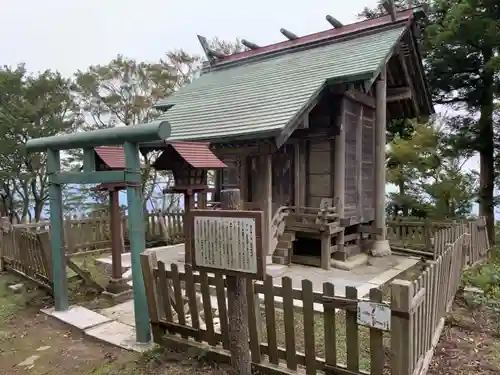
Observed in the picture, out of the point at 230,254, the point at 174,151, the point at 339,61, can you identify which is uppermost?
the point at 339,61

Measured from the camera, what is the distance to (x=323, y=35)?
37.5 feet

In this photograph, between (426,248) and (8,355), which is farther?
(426,248)

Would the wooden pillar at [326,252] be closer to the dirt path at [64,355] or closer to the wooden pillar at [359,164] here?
the wooden pillar at [359,164]

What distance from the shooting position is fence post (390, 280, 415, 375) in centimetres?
297

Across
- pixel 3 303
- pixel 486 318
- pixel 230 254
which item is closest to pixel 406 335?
pixel 230 254

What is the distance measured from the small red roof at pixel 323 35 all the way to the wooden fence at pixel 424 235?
205 inches

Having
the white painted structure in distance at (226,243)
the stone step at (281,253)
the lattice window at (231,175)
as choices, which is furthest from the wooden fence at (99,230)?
the white painted structure in distance at (226,243)

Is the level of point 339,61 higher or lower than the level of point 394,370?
higher

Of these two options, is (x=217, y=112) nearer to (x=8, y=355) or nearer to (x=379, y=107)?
(x=379, y=107)

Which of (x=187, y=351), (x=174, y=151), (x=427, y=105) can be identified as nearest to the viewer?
(x=187, y=351)

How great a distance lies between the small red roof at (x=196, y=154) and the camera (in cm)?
620

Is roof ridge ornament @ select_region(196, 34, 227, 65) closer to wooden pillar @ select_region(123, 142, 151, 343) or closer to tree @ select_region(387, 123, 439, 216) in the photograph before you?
tree @ select_region(387, 123, 439, 216)

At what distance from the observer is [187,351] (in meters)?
4.17

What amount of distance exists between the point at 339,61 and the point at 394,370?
760 centimetres
